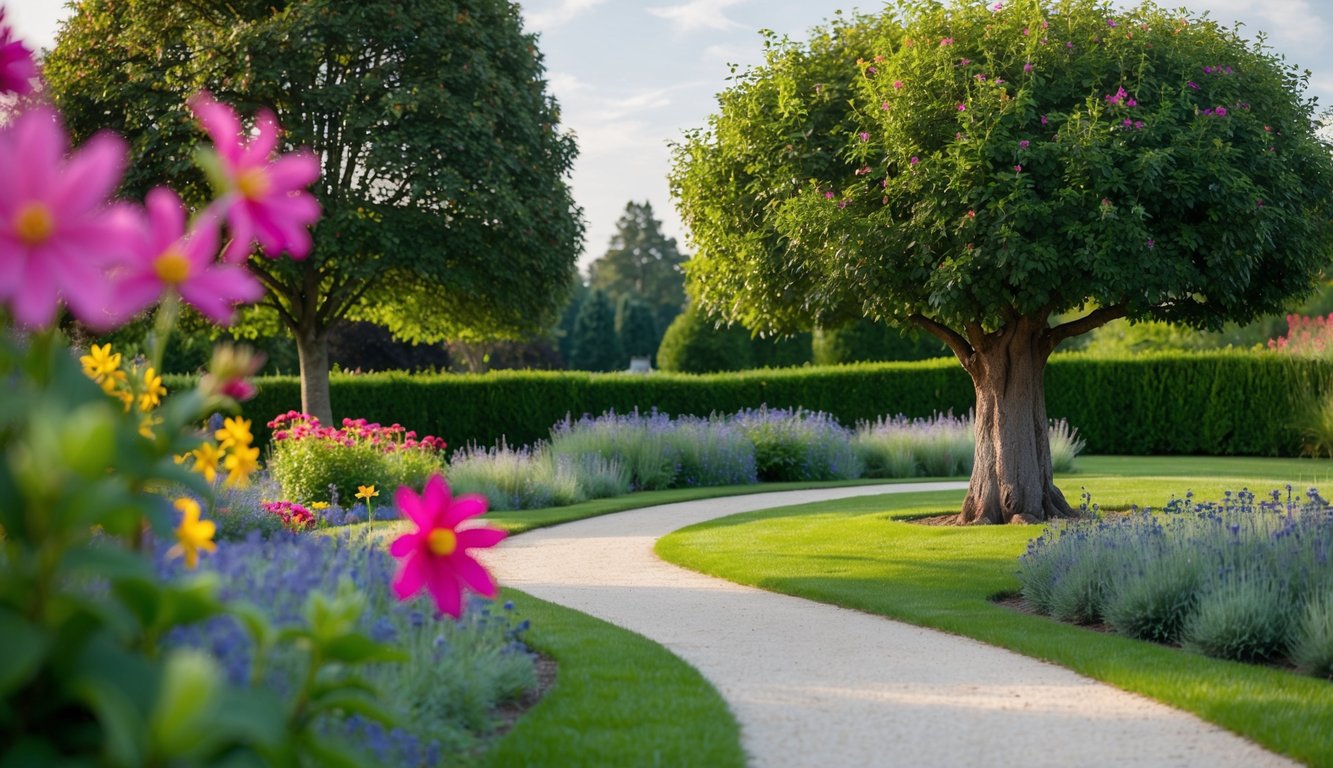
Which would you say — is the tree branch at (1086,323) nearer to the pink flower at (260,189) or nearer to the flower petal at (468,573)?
the flower petal at (468,573)

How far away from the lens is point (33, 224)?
183cm

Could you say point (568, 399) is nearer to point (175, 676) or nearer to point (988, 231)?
point (988, 231)

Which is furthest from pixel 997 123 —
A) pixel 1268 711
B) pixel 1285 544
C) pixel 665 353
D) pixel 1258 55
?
pixel 665 353

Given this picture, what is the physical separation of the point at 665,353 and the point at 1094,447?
14460 mm

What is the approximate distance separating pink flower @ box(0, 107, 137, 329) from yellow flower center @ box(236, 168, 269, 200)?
0.50 m

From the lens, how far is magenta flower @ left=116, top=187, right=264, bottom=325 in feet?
7.02

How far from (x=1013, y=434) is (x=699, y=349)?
22687mm

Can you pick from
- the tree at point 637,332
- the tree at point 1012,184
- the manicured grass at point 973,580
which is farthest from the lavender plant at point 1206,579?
the tree at point 637,332

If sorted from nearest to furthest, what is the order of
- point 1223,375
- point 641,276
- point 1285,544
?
point 1285,544
point 1223,375
point 641,276

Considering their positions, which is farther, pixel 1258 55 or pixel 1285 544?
pixel 1258 55

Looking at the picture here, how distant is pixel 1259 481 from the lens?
50.4 feet

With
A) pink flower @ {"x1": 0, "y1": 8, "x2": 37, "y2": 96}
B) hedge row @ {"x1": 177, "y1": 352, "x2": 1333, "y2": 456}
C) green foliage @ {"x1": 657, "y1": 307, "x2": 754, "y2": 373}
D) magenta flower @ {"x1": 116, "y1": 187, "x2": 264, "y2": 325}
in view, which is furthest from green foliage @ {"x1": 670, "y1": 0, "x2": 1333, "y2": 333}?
green foliage @ {"x1": 657, "y1": 307, "x2": 754, "y2": 373}

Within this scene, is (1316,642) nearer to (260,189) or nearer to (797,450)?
(260,189)

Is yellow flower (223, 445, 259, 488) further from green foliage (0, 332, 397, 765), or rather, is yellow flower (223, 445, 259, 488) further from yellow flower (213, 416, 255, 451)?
green foliage (0, 332, 397, 765)
